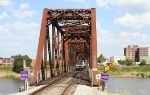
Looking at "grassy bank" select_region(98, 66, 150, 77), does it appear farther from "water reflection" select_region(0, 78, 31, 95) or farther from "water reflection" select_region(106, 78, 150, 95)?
"water reflection" select_region(0, 78, 31, 95)

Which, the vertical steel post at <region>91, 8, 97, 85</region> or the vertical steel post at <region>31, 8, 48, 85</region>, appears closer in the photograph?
the vertical steel post at <region>91, 8, 97, 85</region>

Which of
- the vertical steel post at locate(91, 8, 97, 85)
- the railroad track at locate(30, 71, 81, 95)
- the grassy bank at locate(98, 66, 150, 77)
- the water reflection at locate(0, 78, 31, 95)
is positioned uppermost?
the vertical steel post at locate(91, 8, 97, 85)

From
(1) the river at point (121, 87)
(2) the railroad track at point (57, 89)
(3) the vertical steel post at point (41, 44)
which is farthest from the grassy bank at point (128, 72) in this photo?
(2) the railroad track at point (57, 89)

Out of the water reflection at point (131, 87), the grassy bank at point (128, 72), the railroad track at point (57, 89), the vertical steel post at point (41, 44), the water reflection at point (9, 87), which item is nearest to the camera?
the railroad track at point (57, 89)

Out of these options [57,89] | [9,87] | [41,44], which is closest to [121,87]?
[9,87]

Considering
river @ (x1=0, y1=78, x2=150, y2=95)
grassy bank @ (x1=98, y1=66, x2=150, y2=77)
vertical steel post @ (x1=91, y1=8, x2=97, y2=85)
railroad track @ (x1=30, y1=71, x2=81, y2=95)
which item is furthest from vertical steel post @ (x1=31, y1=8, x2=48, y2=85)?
grassy bank @ (x1=98, y1=66, x2=150, y2=77)

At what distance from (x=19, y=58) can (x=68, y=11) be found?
9389cm

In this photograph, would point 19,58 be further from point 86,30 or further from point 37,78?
point 37,78

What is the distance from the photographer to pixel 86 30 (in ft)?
153

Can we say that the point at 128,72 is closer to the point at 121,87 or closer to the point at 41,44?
the point at 121,87

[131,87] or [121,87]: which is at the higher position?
[121,87]

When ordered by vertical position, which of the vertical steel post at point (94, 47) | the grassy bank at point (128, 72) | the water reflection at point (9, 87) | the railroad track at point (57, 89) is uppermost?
the vertical steel post at point (94, 47)

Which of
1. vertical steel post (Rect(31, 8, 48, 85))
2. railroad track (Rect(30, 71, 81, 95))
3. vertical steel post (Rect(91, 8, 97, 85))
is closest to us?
railroad track (Rect(30, 71, 81, 95))

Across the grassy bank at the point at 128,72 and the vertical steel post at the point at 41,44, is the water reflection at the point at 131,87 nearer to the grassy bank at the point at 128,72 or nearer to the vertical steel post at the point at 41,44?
the vertical steel post at the point at 41,44
